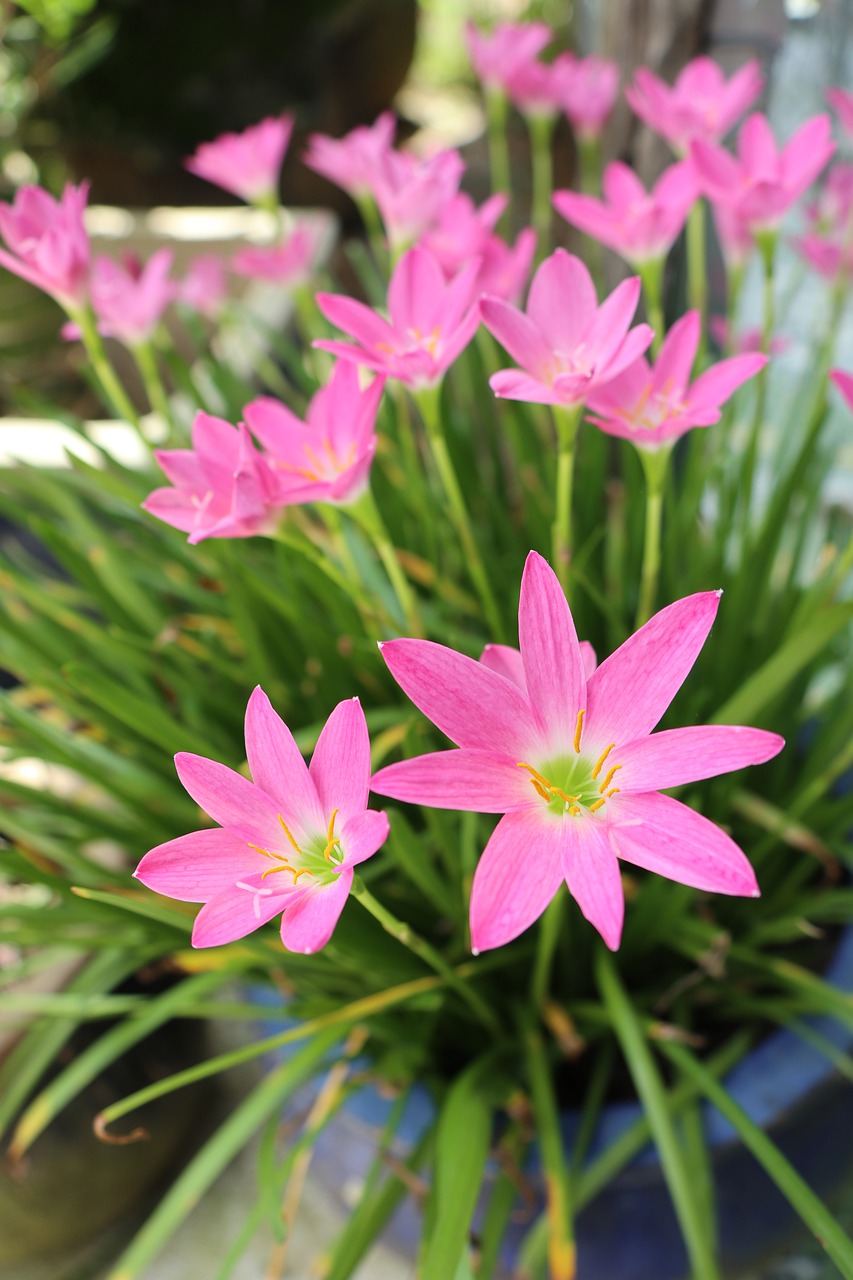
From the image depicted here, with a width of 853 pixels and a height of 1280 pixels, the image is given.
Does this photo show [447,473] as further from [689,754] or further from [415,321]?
[689,754]

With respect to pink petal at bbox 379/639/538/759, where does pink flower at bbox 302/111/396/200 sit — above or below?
above

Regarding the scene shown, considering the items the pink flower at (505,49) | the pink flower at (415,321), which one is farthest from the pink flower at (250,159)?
the pink flower at (415,321)

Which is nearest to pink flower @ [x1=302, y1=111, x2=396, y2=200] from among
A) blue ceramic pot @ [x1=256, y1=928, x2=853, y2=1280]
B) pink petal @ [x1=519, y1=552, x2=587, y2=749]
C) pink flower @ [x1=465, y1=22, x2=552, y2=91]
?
pink flower @ [x1=465, y1=22, x2=552, y2=91]

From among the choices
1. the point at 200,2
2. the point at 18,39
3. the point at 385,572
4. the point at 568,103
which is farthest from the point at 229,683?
the point at 200,2

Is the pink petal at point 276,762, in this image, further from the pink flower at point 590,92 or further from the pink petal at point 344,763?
the pink flower at point 590,92

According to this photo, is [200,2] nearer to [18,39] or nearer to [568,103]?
[18,39]

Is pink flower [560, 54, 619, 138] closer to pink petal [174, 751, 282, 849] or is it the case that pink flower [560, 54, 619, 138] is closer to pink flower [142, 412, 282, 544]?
pink flower [142, 412, 282, 544]
